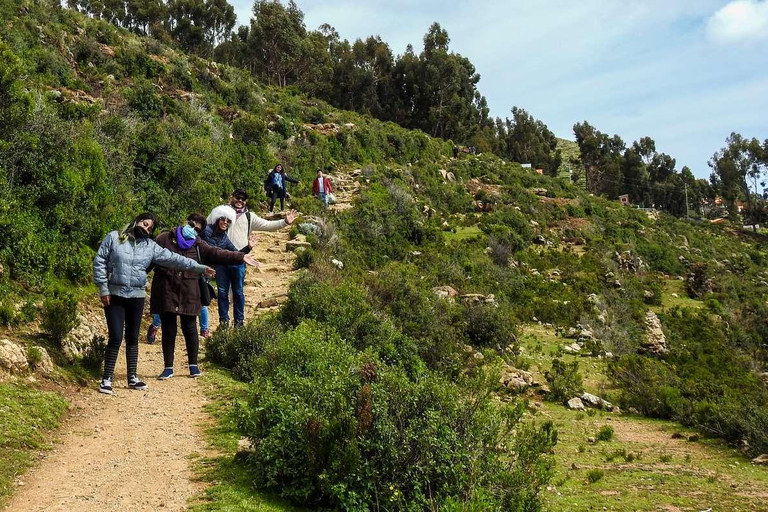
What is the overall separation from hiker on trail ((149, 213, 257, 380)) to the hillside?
52 centimetres

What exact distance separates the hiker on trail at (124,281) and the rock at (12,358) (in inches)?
30.3

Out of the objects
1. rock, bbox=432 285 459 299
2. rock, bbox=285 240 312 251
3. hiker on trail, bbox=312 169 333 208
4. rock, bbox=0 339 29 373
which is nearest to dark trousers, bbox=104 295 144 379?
rock, bbox=0 339 29 373

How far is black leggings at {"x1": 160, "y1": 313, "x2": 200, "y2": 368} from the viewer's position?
691 centimetres

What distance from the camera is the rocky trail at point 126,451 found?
13.6 feet

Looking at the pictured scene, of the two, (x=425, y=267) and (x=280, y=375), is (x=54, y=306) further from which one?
(x=425, y=267)

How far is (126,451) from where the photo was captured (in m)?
5.01

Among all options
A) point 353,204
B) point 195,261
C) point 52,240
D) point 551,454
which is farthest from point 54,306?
point 353,204

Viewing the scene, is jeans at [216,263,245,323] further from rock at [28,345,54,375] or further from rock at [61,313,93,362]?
rock at [28,345,54,375]

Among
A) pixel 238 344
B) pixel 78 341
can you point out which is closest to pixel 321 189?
pixel 238 344

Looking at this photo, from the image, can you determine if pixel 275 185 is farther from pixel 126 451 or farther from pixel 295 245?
pixel 126 451

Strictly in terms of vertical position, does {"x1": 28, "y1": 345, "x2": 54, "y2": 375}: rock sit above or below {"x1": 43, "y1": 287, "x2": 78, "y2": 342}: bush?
below

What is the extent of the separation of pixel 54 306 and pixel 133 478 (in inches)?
129

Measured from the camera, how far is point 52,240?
8859mm

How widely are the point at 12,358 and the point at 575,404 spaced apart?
9439 millimetres
